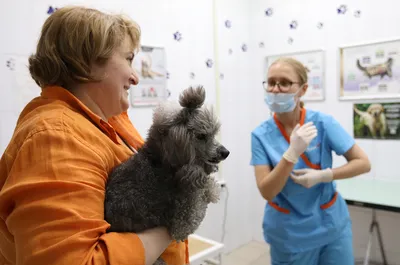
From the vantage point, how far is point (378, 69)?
2.53 m

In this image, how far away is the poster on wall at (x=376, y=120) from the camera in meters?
2.48

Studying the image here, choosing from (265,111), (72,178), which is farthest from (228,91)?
(72,178)

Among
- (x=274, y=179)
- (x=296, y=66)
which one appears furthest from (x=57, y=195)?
(x=296, y=66)

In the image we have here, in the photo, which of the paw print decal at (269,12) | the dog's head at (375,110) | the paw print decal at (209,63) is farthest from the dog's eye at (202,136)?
the paw print decal at (269,12)

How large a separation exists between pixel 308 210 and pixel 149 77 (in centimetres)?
149

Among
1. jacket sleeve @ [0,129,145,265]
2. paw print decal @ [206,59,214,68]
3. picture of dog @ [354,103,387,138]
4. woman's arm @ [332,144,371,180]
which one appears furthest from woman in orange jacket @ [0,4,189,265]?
picture of dog @ [354,103,387,138]

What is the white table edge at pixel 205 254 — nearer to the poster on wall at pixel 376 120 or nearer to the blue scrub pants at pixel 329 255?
the blue scrub pants at pixel 329 255

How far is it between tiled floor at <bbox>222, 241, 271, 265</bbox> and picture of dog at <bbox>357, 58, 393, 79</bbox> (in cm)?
198

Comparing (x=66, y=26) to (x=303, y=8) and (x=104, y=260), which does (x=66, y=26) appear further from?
(x=303, y=8)

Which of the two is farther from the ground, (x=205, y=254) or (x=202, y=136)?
(x=202, y=136)

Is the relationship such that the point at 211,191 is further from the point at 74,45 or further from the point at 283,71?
the point at 283,71

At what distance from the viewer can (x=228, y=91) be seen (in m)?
3.02

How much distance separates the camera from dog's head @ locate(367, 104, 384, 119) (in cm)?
253

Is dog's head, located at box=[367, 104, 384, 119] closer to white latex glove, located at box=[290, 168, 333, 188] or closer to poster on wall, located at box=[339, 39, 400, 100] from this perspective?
poster on wall, located at box=[339, 39, 400, 100]
